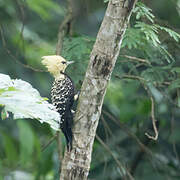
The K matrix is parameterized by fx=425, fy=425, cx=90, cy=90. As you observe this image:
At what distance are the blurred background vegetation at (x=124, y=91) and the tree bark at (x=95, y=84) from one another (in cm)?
55

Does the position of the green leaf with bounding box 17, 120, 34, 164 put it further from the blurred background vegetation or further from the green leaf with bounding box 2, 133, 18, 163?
the green leaf with bounding box 2, 133, 18, 163

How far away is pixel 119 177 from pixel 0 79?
12.0ft

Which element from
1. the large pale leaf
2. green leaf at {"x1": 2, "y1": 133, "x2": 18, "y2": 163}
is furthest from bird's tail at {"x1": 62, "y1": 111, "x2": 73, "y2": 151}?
green leaf at {"x1": 2, "y1": 133, "x2": 18, "y2": 163}

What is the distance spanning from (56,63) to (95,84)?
3.09ft

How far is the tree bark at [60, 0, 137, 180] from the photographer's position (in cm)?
293

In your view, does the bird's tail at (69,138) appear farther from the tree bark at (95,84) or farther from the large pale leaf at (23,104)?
the large pale leaf at (23,104)

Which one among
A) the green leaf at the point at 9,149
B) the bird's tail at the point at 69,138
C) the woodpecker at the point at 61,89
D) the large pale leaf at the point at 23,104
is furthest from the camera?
the green leaf at the point at 9,149

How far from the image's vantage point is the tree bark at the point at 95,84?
9.61ft

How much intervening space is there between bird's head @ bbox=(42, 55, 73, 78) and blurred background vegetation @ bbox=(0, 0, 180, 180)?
0.83ft

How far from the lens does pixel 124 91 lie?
5.40 m

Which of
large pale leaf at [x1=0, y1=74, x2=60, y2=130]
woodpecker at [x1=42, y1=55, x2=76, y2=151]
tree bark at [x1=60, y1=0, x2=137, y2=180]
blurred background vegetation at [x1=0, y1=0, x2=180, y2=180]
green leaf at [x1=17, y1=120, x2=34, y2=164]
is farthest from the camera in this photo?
green leaf at [x1=17, y1=120, x2=34, y2=164]

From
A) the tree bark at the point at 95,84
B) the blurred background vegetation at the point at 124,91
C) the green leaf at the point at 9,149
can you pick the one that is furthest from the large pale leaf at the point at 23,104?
the green leaf at the point at 9,149

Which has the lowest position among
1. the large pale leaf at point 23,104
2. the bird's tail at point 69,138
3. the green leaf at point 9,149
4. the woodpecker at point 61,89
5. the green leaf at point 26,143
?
the green leaf at point 9,149

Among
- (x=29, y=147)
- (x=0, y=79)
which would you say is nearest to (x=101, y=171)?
(x=29, y=147)
